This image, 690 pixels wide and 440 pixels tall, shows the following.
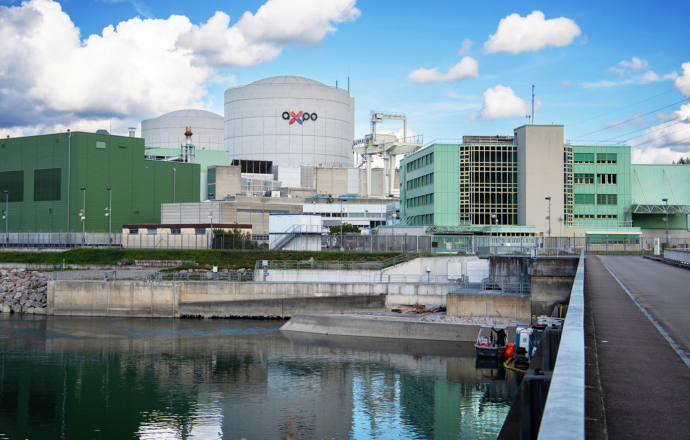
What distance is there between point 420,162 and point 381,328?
54895 mm

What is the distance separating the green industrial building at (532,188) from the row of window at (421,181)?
283mm

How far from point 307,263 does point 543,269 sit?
24.2 metres

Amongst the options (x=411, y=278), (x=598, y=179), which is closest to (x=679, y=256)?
(x=411, y=278)

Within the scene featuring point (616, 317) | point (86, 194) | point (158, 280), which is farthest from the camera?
point (86, 194)

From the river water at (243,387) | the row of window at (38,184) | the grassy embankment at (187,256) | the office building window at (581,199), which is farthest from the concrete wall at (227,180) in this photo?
the river water at (243,387)

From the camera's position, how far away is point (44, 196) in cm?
9938

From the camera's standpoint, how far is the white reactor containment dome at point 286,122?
454 ft

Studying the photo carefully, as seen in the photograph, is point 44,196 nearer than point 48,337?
No

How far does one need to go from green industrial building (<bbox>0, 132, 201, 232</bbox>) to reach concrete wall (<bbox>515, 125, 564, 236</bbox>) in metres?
61.9

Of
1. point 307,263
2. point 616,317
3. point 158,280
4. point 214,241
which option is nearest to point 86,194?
point 214,241

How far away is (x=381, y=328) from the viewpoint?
1718 inches

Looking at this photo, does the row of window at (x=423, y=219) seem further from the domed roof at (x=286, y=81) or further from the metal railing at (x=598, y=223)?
the domed roof at (x=286, y=81)

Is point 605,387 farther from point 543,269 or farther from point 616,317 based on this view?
point 543,269

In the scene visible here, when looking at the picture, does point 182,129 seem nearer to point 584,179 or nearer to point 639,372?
point 584,179
